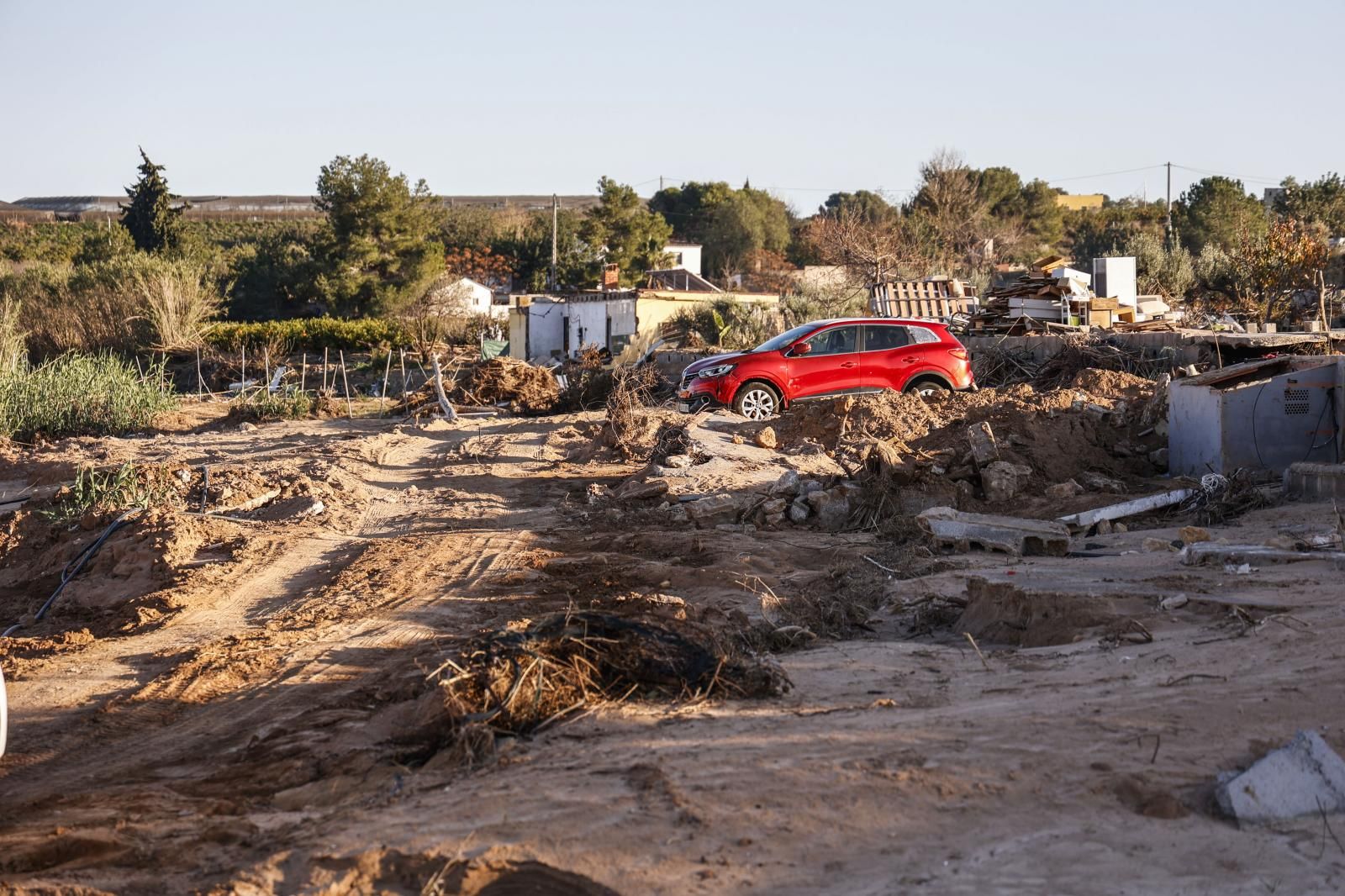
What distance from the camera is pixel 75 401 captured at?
19.8m

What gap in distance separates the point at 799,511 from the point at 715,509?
34.9 inches

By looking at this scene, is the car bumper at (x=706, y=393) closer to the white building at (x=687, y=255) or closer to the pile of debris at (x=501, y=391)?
the pile of debris at (x=501, y=391)

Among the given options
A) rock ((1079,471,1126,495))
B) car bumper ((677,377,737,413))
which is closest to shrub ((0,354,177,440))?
car bumper ((677,377,737,413))

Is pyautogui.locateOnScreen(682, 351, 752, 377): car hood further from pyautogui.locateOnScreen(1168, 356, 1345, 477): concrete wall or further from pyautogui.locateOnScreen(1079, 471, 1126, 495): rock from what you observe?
pyautogui.locateOnScreen(1168, 356, 1345, 477): concrete wall

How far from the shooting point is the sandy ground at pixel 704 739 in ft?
13.7

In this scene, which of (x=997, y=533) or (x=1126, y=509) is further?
(x=1126, y=509)

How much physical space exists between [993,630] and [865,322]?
11.1 metres

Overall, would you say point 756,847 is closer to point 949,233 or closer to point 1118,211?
point 949,233

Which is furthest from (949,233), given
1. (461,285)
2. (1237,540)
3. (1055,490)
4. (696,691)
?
(696,691)

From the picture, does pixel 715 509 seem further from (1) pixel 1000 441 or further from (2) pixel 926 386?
(2) pixel 926 386

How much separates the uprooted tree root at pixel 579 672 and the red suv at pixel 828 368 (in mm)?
11540

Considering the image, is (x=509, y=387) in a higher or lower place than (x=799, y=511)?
higher

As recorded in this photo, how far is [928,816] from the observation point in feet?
14.4

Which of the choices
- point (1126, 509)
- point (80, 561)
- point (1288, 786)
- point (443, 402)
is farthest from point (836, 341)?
point (1288, 786)
